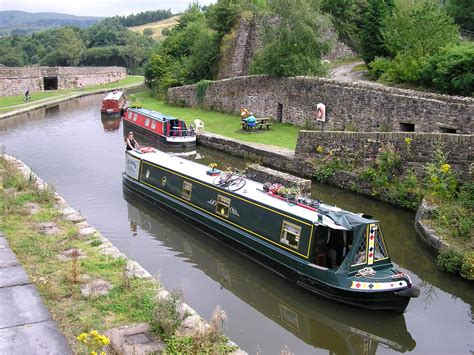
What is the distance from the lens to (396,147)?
39.3 feet

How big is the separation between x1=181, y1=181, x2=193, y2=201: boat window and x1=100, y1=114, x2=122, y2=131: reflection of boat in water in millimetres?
11988

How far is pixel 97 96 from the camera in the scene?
35.6m

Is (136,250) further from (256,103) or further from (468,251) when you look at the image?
(256,103)

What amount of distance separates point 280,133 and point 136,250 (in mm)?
9379

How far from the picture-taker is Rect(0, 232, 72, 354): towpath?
4094mm

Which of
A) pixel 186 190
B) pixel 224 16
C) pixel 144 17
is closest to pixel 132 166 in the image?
pixel 186 190

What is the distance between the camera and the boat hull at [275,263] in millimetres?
7328

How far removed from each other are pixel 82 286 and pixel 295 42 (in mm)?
14652

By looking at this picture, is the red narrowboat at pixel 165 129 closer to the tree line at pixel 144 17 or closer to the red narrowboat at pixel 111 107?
the red narrowboat at pixel 111 107

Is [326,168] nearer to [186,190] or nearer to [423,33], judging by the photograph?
[186,190]

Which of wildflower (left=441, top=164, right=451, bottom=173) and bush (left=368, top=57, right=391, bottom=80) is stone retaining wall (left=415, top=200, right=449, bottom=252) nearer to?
wildflower (left=441, top=164, right=451, bottom=173)

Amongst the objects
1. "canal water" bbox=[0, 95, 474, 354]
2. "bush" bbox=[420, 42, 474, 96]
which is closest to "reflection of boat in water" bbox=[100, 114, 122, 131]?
"canal water" bbox=[0, 95, 474, 354]

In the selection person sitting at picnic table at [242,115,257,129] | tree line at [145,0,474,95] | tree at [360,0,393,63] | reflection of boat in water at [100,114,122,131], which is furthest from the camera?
reflection of boat in water at [100,114,122,131]

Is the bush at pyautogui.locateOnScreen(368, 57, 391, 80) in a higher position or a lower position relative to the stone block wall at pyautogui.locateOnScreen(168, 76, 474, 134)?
higher
